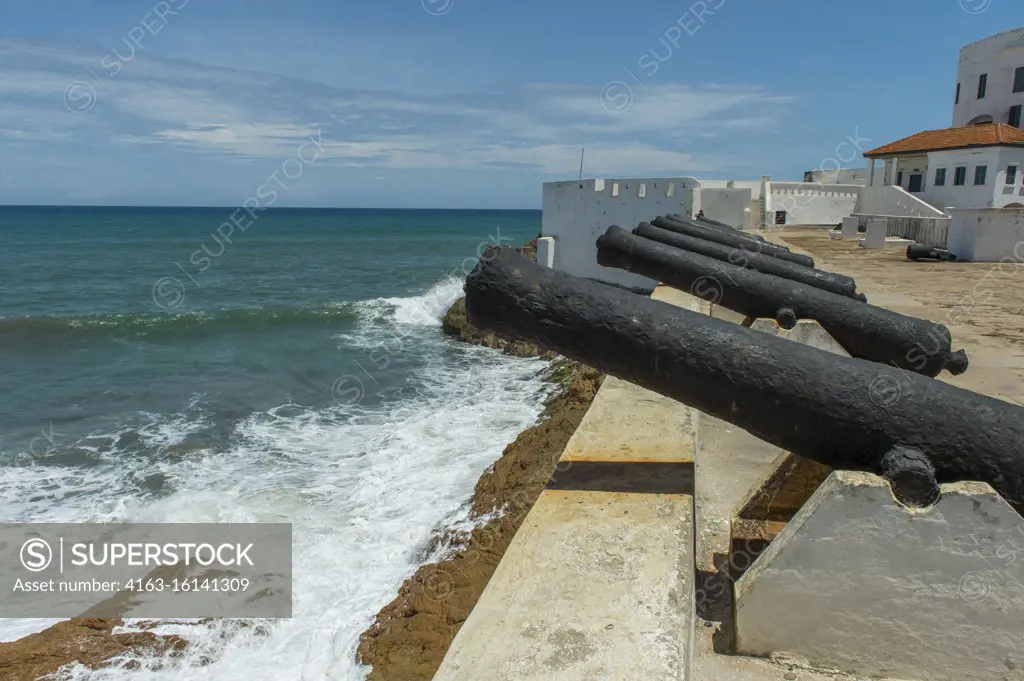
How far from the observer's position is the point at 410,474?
829 centimetres

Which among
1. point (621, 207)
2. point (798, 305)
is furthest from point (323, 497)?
point (621, 207)

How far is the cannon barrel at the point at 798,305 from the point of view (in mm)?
3213

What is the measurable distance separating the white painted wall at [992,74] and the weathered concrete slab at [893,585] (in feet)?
131

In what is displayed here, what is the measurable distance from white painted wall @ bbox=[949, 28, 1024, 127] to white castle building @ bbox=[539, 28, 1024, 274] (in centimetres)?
5

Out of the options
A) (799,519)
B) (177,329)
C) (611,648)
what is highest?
(799,519)

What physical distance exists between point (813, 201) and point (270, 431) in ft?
85.4

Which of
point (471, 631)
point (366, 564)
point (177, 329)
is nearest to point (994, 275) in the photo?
point (366, 564)

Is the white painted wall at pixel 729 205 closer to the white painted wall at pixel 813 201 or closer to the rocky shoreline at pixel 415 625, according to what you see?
the white painted wall at pixel 813 201

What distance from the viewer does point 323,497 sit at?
780cm

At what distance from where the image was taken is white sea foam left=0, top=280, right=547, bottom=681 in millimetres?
5148

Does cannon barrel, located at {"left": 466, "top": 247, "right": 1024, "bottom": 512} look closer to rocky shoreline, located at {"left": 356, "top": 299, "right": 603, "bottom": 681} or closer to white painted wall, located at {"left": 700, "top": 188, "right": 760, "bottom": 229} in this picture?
rocky shoreline, located at {"left": 356, "top": 299, "right": 603, "bottom": 681}

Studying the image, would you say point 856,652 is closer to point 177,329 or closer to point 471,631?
point 471,631

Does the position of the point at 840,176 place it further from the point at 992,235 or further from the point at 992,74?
the point at 992,235

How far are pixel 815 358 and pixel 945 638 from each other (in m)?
0.88
